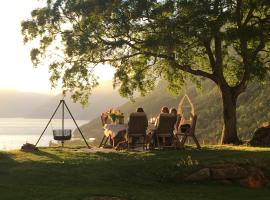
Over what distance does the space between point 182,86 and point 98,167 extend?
61.7 feet

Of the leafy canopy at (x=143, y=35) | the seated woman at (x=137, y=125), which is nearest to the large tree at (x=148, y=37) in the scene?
the leafy canopy at (x=143, y=35)

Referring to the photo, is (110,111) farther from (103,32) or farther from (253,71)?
(253,71)

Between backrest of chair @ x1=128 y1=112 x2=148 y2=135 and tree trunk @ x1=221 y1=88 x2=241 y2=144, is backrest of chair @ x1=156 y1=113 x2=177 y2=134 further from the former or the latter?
tree trunk @ x1=221 y1=88 x2=241 y2=144

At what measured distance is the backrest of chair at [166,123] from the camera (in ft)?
71.8

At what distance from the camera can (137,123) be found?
2198cm

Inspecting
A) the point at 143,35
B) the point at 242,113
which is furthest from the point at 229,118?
the point at 242,113

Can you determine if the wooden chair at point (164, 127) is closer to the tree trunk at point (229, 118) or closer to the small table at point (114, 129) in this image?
the small table at point (114, 129)

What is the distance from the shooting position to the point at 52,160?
17.9m

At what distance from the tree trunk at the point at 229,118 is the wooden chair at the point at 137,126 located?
331 inches

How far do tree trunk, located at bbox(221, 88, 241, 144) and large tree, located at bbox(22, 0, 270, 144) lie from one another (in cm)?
6

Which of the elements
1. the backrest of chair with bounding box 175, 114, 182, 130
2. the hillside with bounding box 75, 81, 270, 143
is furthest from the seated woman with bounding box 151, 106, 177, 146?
the hillside with bounding box 75, 81, 270, 143

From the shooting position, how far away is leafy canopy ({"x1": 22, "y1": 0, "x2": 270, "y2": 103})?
1014 inches

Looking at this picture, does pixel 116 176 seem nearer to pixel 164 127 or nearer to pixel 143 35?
pixel 164 127

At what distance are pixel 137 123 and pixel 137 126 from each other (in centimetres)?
18
